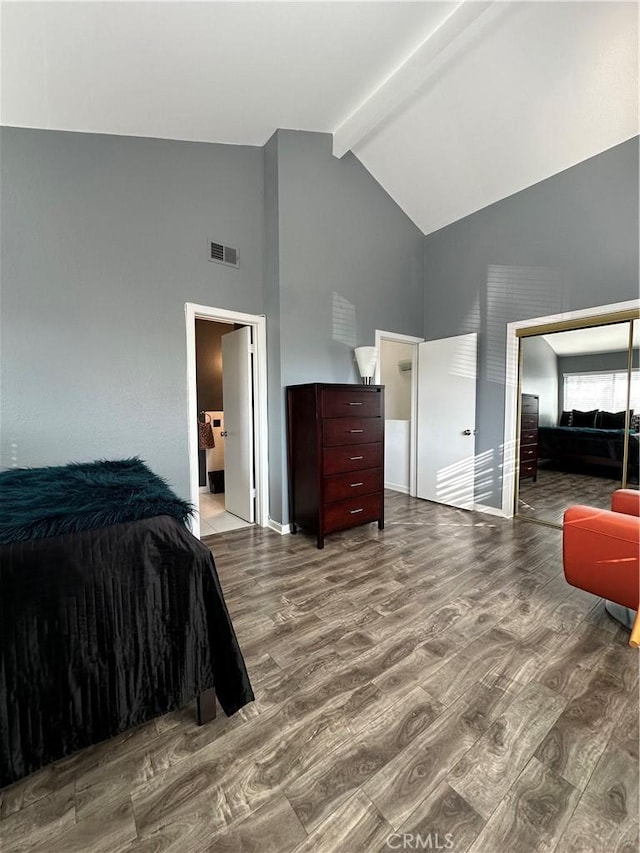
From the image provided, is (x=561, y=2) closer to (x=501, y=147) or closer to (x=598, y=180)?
(x=501, y=147)

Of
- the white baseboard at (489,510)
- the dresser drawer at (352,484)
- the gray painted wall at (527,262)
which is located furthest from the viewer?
the white baseboard at (489,510)

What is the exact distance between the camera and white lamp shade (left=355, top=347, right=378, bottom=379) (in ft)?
11.8

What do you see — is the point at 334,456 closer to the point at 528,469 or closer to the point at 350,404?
the point at 350,404

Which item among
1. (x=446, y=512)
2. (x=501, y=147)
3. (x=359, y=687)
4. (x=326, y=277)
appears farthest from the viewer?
(x=446, y=512)

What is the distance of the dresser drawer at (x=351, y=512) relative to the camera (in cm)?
311

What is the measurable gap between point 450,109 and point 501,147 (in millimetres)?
586

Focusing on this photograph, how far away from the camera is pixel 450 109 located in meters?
3.18

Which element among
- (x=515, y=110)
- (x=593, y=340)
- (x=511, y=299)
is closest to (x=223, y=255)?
(x=515, y=110)

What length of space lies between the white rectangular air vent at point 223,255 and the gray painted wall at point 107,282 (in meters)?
0.06

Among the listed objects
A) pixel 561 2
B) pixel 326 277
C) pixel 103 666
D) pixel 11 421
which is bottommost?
pixel 103 666

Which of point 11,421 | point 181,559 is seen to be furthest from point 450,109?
point 11,421

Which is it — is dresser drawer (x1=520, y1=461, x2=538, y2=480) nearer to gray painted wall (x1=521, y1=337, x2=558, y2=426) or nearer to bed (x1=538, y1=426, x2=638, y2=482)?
bed (x1=538, y1=426, x2=638, y2=482)

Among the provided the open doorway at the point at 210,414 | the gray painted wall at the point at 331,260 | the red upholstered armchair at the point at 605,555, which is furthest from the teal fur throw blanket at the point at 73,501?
the open doorway at the point at 210,414

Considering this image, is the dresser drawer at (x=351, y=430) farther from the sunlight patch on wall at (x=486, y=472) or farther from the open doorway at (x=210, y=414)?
the open doorway at (x=210, y=414)
